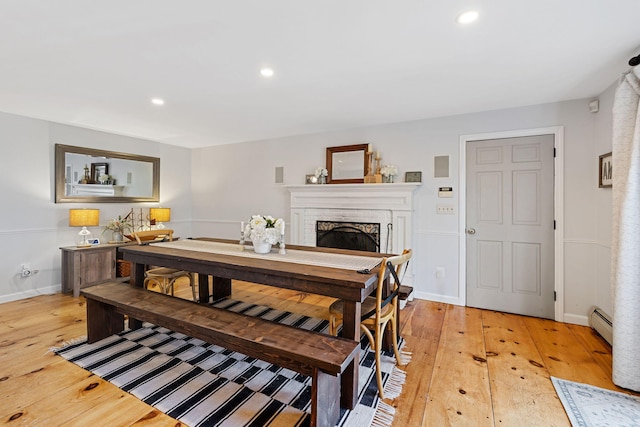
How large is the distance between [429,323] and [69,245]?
472 centimetres

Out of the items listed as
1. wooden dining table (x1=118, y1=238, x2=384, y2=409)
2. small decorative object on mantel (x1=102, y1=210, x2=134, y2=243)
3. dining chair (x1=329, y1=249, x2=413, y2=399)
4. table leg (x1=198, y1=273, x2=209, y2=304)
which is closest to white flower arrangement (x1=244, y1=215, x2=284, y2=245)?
wooden dining table (x1=118, y1=238, x2=384, y2=409)

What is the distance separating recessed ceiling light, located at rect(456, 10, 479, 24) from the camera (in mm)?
1670

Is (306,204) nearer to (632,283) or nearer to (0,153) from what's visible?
(632,283)

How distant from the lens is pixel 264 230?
8.24 feet

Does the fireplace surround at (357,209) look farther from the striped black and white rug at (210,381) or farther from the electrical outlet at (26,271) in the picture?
the electrical outlet at (26,271)

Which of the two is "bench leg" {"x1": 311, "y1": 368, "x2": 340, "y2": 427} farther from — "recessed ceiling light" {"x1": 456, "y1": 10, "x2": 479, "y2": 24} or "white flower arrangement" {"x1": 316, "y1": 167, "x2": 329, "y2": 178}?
"white flower arrangement" {"x1": 316, "y1": 167, "x2": 329, "y2": 178}

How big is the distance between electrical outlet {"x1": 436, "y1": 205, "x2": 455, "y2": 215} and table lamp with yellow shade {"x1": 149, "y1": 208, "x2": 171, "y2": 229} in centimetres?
421

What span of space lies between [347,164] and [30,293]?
4.40 m

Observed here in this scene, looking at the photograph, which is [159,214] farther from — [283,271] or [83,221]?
[283,271]

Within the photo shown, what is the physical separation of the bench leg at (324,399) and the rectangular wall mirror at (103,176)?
14.1 ft

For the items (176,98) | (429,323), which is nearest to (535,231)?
(429,323)

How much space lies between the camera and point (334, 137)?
14.1ft

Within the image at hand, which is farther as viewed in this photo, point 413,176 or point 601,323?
point 413,176

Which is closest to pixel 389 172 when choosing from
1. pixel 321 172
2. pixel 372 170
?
pixel 372 170
